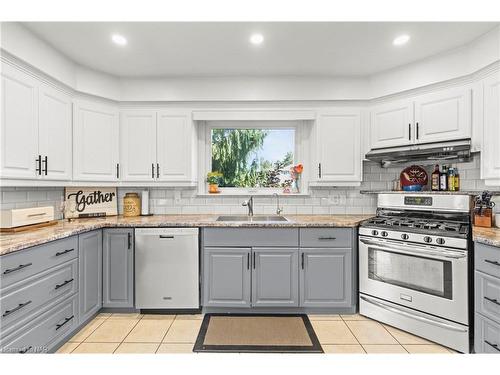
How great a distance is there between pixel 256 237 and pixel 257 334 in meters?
0.79

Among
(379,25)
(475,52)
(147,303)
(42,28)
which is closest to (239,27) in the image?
(379,25)

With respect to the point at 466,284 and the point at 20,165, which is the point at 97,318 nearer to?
A: the point at 20,165

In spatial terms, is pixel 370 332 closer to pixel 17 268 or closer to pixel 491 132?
pixel 491 132

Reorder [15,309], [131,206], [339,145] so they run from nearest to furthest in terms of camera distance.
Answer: [15,309] < [339,145] < [131,206]

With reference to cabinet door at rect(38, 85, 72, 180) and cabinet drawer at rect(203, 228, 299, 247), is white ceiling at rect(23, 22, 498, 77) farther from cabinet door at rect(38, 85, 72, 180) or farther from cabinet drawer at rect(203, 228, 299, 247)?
cabinet drawer at rect(203, 228, 299, 247)

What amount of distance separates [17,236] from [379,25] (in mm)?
3025

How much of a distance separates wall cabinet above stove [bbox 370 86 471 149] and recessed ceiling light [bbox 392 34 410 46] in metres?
0.57

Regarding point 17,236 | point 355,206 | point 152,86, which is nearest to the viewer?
point 17,236

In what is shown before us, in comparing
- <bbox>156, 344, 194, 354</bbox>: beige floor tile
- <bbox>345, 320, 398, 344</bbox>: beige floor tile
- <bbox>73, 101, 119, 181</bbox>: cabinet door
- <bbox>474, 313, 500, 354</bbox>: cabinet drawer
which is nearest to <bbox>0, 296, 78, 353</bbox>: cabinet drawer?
→ <bbox>156, 344, 194, 354</bbox>: beige floor tile

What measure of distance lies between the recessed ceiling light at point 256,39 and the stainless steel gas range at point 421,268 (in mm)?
1856

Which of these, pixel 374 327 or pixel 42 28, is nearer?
pixel 42 28

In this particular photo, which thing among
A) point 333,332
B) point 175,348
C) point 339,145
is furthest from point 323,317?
point 339,145

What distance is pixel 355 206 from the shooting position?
3.34 meters

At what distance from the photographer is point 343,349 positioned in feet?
6.97
